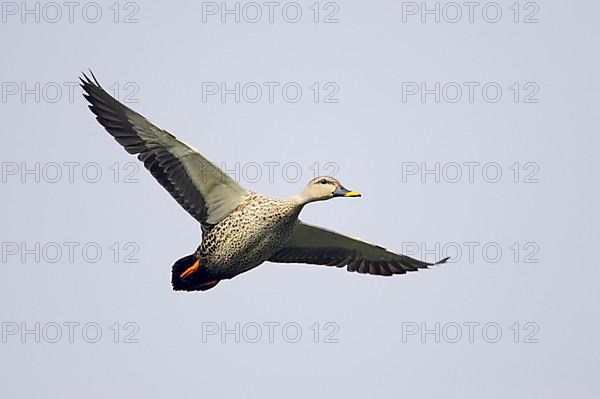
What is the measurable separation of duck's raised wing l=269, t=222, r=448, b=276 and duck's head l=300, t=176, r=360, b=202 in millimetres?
845

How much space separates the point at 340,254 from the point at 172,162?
3.16m

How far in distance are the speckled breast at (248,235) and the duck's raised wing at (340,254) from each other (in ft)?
2.76

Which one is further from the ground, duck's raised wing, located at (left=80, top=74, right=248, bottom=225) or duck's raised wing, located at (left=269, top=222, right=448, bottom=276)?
duck's raised wing, located at (left=80, top=74, right=248, bottom=225)

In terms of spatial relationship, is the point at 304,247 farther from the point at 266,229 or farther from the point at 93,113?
the point at 93,113

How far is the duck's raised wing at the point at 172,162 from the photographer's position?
1523cm

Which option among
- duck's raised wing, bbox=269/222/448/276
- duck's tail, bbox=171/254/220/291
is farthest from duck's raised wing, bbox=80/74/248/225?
duck's raised wing, bbox=269/222/448/276

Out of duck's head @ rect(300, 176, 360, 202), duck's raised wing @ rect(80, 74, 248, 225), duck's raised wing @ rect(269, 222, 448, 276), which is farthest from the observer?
duck's raised wing @ rect(269, 222, 448, 276)

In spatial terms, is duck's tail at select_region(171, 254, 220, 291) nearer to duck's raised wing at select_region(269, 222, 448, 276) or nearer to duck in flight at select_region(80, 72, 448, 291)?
duck in flight at select_region(80, 72, 448, 291)

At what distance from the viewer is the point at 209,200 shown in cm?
1566

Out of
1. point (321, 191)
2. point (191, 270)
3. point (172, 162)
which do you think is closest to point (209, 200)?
point (172, 162)

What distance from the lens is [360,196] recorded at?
1538cm

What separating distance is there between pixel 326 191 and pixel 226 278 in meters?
1.75

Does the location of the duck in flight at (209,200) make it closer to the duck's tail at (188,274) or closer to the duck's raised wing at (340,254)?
the duck's tail at (188,274)

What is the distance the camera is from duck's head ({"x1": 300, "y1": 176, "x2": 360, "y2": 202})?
15508 mm
